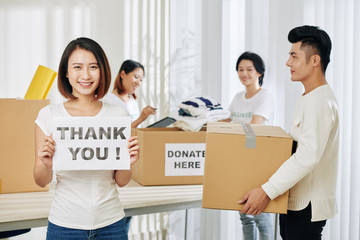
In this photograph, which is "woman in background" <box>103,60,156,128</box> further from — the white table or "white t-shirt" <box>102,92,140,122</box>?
the white table

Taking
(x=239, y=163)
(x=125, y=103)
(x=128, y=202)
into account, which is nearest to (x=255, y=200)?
(x=239, y=163)

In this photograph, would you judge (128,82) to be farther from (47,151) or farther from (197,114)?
(47,151)

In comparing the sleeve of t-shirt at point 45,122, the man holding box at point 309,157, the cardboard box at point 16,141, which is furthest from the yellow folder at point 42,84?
the man holding box at point 309,157

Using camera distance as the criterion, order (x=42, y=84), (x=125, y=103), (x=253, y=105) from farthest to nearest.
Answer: (x=125, y=103)
(x=253, y=105)
(x=42, y=84)

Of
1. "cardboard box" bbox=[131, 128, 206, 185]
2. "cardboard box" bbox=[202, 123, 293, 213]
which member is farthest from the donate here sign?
"cardboard box" bbox=[131, 128, 206, 185]

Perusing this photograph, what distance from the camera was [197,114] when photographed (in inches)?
80.2

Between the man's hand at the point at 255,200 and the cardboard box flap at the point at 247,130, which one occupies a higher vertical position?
the cardboard box flap at the point at 247,130

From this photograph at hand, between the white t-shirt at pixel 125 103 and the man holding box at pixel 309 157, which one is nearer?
the man holding box at pixel 309 157

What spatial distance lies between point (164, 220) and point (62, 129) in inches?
111

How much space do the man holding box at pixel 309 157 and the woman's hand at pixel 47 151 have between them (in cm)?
70

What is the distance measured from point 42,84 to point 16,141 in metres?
0.29

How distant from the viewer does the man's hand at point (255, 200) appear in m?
1.46

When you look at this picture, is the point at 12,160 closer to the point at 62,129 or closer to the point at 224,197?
the point at 62,129

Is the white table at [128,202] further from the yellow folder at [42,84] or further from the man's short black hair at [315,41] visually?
Answer: the man's short black hair at [315,41]
